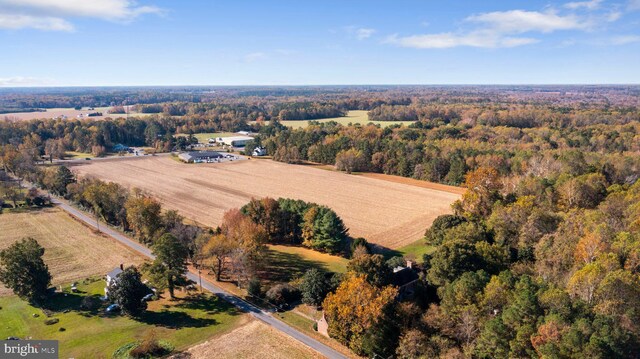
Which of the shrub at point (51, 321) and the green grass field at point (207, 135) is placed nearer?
the shrub at point (51, 321)

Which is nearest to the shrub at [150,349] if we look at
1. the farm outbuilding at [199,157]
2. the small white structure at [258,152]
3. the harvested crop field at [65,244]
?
the harvested crop field at [65,244]

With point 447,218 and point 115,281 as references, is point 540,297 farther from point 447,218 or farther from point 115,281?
point 115,281

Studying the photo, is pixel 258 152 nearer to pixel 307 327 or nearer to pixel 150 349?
pixel 307 327

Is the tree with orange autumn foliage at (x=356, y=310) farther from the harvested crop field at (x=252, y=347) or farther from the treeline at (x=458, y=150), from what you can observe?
the treeline at (x=458, y=150)

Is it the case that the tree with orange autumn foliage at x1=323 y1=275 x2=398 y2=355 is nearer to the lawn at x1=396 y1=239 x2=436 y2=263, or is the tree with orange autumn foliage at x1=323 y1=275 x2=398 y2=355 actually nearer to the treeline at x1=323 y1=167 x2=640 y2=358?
the treeline at x1=323 y1=167 x2=640 y2=358

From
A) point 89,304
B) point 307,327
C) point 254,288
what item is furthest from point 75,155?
point 307,327

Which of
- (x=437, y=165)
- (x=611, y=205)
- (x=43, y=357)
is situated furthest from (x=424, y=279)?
(x=437, y=165)
